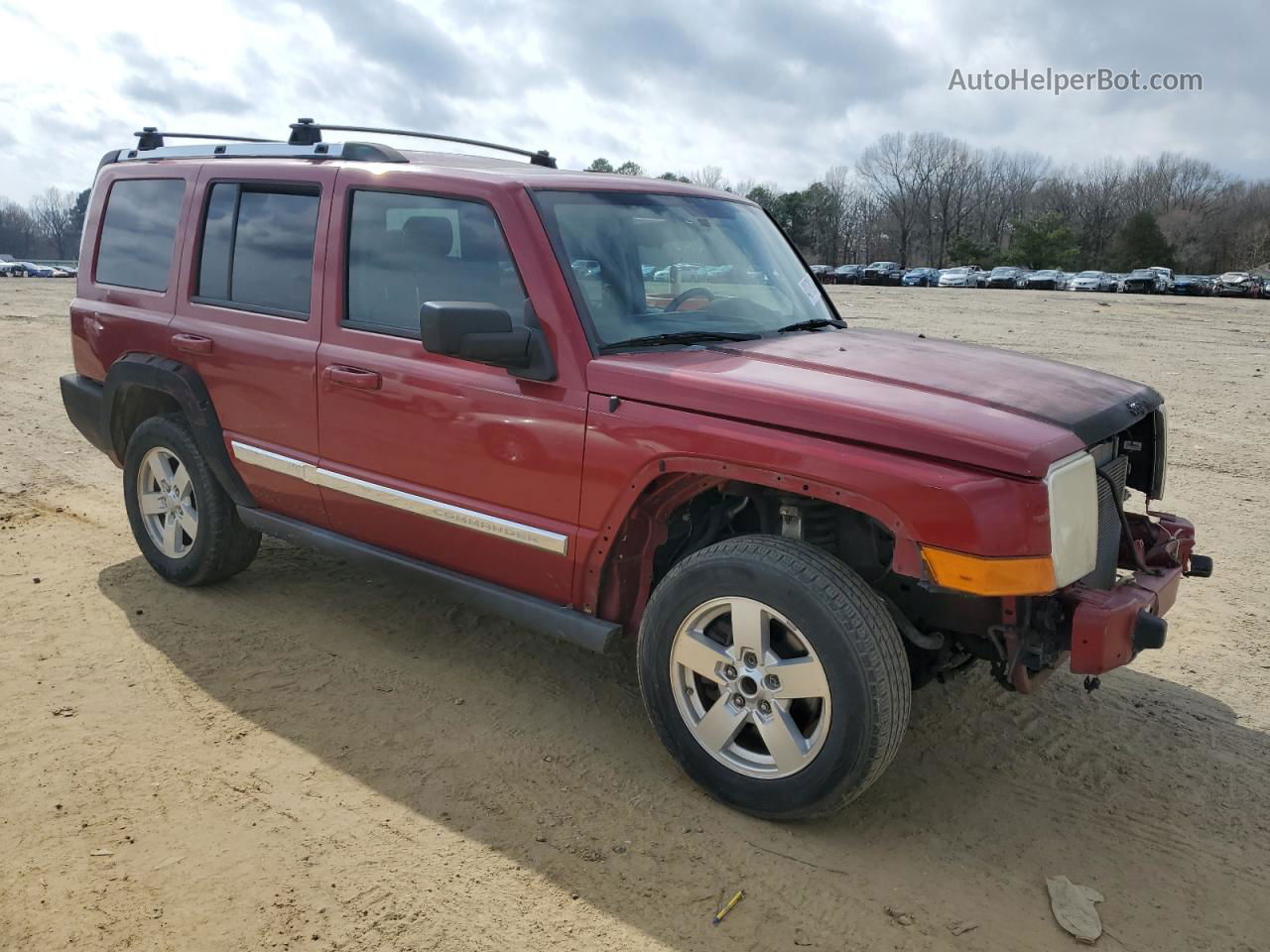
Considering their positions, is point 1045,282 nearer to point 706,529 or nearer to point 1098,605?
point 706,529

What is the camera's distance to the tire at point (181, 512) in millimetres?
4867

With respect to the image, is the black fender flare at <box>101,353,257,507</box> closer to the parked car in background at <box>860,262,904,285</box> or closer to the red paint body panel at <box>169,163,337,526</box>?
the red paint body panel at <box>169,163,337,526</box>

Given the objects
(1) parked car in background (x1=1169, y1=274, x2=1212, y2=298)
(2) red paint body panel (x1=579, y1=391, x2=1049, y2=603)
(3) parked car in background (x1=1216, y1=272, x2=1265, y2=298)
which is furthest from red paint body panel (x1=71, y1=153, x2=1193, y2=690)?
(1) parked car in background (x1=1169, y1=274, x2=1212, y2=298)

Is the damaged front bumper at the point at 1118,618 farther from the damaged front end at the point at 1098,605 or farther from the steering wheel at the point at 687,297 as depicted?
the steering wheel at the point at 687,297

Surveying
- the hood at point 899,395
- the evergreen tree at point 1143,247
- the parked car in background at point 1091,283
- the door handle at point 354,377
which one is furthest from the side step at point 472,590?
the evergreen tree at point 1143,247

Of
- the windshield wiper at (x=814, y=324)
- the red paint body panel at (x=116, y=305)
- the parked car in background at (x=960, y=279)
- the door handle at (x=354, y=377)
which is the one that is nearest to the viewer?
the door handle at (x=354, y=377)

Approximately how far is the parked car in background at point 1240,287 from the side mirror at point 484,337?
160 ft

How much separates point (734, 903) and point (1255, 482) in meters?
6.31

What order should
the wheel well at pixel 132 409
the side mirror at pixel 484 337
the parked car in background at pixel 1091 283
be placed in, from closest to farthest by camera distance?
the side mirror at pixel 484 337 → the wheel well at pixel 132 409 → the parked car in background at pixel 1091 283

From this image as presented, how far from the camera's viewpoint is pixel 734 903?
288cm

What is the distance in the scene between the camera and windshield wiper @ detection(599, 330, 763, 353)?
3.51 metres

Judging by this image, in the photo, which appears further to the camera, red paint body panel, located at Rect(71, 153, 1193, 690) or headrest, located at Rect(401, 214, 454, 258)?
headrest, located at Rect(401, 214, 454, 258)

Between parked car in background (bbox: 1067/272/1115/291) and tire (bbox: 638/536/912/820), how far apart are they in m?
52.2

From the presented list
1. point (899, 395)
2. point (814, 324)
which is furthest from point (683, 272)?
point (899, 395)
